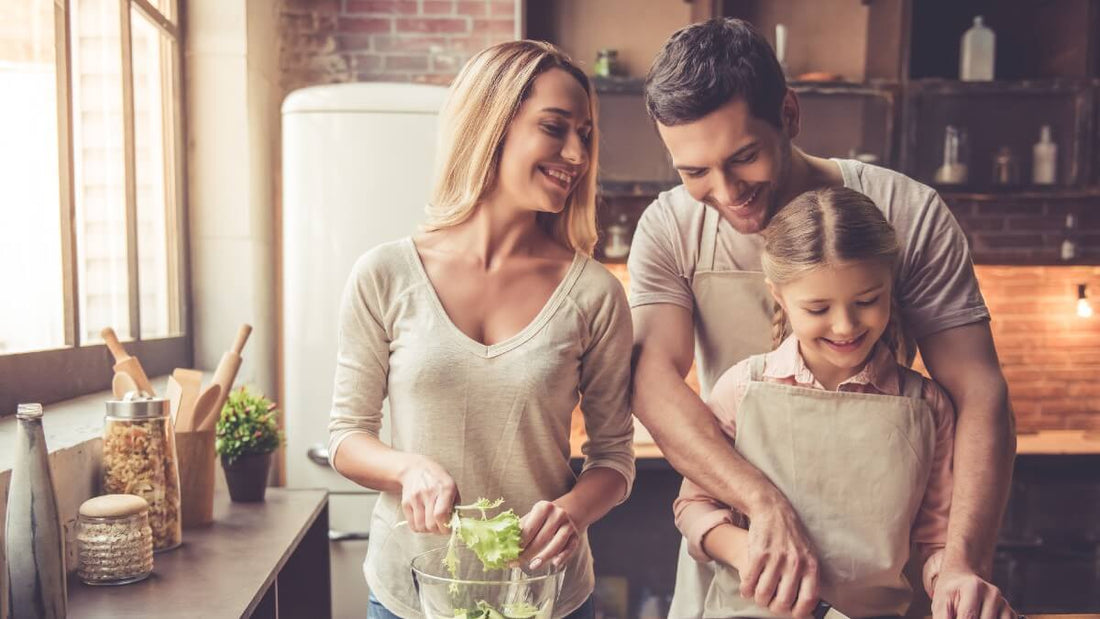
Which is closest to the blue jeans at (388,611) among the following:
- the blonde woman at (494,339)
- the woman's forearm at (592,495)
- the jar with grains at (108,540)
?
the blonde woman at (494,339)

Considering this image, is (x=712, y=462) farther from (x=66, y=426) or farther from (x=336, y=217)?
(x=336, y=217)

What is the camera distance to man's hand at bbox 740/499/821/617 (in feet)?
3.71

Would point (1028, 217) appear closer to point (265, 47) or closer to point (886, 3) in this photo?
point (886, 3)

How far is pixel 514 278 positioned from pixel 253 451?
0.95 meters

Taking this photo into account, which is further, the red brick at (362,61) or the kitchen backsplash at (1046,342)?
the kitchen backsplash at (1046,342)

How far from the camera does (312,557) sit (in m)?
1.96

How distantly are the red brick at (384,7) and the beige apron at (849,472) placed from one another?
2584mm

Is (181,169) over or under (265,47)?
under

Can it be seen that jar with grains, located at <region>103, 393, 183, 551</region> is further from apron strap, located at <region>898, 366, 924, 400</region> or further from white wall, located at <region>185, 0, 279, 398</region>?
white wall, located at <region>185, 0, 279, 398</region>

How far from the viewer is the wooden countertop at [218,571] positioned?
124cm

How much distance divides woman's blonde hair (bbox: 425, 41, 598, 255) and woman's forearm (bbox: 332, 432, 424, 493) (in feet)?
1.18

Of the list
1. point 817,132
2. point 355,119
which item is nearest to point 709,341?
point 355,119

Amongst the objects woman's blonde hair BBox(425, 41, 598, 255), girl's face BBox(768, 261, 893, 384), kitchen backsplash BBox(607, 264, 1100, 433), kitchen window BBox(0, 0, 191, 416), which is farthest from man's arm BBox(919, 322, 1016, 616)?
kitchen backsplash BBox(607, 264, 1100, 433)

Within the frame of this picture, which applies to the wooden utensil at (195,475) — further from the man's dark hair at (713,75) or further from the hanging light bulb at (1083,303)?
the hanging light bulb at (1083,303)
